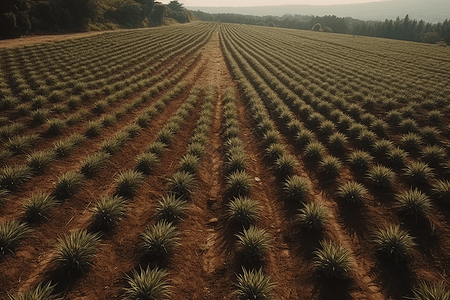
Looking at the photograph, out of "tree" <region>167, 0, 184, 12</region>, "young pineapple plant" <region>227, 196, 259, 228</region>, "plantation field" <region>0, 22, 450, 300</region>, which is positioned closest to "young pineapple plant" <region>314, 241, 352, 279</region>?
"plantation field" <region>0, 22, 450, 300</region>

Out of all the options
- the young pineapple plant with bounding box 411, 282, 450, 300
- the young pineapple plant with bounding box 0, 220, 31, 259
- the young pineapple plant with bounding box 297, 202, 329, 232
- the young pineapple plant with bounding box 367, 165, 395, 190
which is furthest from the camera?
the young pineapple plant with bounding box 367, 165, 395, 190

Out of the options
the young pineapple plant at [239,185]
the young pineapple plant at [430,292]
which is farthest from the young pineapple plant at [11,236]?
the young pineapple plant at [430,292]

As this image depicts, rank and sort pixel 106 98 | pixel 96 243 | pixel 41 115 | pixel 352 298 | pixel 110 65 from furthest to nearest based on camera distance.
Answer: pixel 110 65
pixel 106 98
pixel 41 115
pixel 96 243
pixel 352 298

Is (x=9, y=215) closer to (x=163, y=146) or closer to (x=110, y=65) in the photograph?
(x=163, y=146)

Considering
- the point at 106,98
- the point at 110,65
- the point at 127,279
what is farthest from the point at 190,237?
the point at 110,65

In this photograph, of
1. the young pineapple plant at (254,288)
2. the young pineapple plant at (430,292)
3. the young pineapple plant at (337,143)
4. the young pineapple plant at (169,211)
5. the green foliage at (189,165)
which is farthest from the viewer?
the young pineapple plant at (337,143)

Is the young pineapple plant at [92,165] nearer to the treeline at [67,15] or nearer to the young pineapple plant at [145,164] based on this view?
the young pineapple plant at [145,164]

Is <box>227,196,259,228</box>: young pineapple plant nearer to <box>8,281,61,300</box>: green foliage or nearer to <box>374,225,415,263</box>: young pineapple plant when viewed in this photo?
<box>374,225,415,263</box>: young pineapple plant
